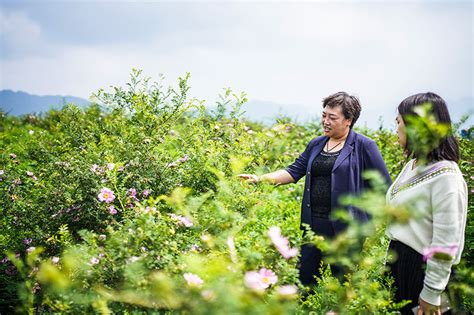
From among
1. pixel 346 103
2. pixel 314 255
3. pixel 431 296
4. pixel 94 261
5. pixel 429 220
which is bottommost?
pixel 314 255

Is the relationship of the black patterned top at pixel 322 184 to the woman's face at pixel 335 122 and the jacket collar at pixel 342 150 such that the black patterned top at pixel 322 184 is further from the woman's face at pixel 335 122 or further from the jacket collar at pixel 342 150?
the woman's face at pixel 335 122

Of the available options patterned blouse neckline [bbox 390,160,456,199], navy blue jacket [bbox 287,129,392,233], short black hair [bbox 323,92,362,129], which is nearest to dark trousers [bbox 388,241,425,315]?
patterned blouse neckline [bbox 390,160,456,199]

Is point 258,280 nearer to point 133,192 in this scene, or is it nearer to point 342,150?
point 133,192

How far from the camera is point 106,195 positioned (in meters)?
2.23

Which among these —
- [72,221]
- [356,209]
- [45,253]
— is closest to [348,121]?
[356,209]

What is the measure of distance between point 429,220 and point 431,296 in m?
0.32

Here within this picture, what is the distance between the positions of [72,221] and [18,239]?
48 cm

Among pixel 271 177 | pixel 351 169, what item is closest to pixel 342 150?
pixel 351 169

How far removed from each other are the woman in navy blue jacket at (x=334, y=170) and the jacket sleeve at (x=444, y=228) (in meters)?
0.90

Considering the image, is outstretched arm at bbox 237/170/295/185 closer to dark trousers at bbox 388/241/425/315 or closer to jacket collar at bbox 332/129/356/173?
Answer: jacket collar at bbox 332/129/356/173

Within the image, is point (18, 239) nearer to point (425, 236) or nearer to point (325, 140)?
point (325, 140)

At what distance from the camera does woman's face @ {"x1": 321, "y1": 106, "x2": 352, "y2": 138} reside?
8.71 ft

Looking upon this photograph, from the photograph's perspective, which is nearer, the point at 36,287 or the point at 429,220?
the point at 429,220

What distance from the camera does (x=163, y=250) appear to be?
1.69 metres
